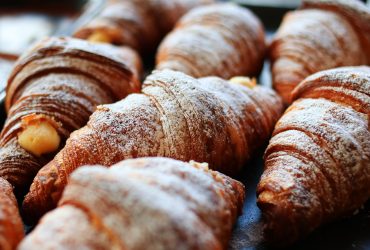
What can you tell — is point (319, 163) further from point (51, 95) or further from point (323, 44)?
point (51, 95)

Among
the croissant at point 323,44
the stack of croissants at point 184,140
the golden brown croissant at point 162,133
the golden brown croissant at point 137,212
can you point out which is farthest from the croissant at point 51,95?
the croissant at point 323,44

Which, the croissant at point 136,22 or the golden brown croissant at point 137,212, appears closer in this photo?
the golden brown croissant at point 137,212

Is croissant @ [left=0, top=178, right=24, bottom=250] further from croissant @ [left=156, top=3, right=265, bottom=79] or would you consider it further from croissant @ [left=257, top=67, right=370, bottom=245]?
croissant @ [left=156, top=3, right=265, bottom=79]

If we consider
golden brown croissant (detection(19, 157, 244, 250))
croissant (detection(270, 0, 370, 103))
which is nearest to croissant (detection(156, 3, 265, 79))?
croissant (detection(270, 0, 370, 103))

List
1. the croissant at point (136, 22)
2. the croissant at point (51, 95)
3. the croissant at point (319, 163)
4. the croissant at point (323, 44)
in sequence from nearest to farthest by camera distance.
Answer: the croissant at point (319, 163) → the croissant at point (51, 95) → the croissant at point (323, 44) → the croissant at point (136, 22)

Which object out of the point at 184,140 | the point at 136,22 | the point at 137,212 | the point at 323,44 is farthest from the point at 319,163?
the point at 136,22

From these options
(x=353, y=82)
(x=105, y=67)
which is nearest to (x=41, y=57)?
(x=105, y=67)

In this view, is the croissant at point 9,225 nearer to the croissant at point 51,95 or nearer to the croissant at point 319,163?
the croissant at point 51,95
